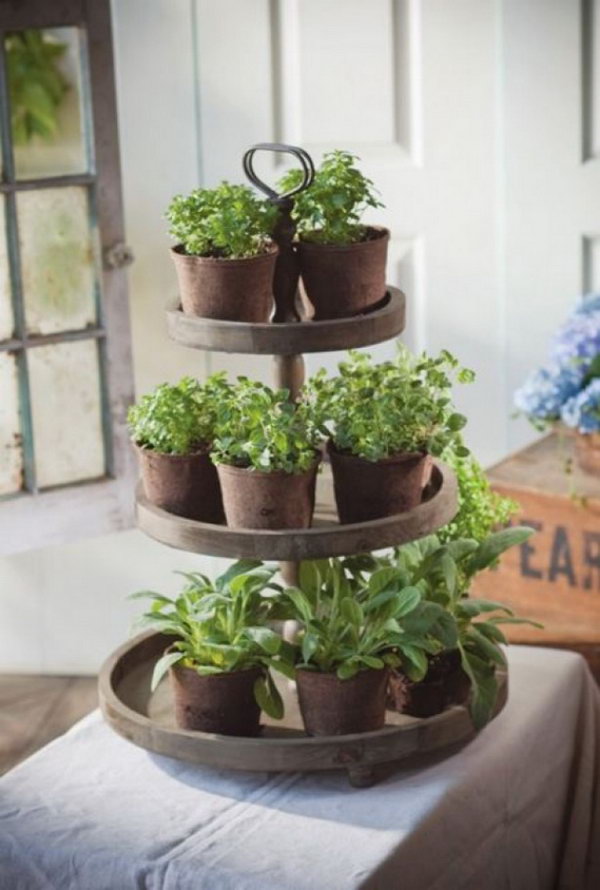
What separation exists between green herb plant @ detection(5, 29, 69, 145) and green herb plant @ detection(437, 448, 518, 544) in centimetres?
151

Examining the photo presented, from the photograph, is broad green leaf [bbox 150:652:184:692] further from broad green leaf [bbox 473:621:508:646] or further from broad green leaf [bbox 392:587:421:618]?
broad green leaf [bbox 473:621:508:646]

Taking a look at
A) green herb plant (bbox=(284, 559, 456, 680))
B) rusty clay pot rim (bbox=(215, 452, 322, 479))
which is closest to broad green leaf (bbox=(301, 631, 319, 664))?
green herb plant (bbox=(284, 559, 456, 680))

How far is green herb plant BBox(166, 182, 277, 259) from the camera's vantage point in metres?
2.10

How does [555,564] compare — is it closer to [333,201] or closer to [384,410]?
[384,410]

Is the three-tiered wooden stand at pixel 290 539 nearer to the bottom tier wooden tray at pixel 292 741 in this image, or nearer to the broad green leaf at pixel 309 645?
the bottom tier wooden tray at pixel 292 741

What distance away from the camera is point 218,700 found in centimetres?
212

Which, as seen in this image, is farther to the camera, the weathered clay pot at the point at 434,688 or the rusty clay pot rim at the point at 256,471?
the weathered clay pot at the point at 434,688

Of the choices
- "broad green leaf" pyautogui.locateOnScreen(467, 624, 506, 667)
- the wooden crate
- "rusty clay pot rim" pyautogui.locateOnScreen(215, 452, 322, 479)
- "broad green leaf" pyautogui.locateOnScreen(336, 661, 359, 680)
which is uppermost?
"rusty clay pot rim" pyautogui.locateOnScreen(215, 452, 322, 479)

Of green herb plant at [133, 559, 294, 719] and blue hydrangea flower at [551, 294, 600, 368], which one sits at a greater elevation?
blue hydrangea flower at [551, 294, 600, 368]

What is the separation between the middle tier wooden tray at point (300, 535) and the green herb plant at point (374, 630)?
83 millimetres

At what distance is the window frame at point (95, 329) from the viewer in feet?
10.8

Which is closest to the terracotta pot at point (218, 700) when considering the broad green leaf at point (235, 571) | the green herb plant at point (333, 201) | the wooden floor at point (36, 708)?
the broad green leaf at point (235, 571)

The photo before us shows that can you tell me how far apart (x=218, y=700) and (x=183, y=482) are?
301 millimetres

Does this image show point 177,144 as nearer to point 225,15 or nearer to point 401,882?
Result: point 225,15
